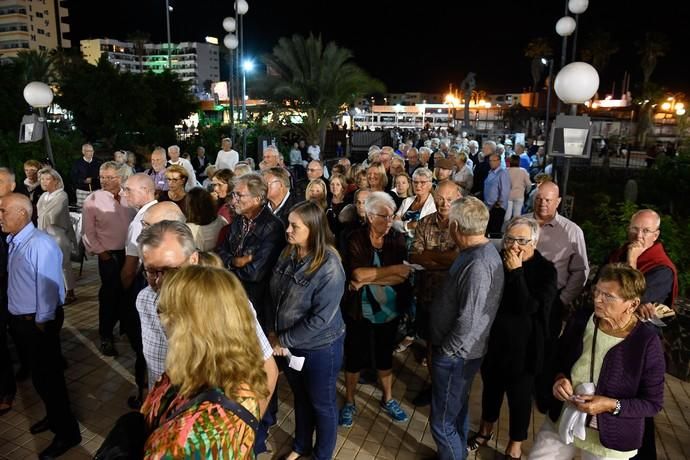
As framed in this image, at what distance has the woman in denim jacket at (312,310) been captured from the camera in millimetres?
2799

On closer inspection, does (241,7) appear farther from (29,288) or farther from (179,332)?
(179,332)

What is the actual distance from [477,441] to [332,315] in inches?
62.4

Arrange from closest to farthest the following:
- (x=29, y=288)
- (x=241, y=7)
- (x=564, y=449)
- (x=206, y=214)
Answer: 1. (x=564, y=449)
2. (x=29, y=288)
3. (x=206, y=214)
4. (x=241, y=7)

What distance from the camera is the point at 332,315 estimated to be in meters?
2.84

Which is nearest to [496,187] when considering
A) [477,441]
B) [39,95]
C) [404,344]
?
[404,344]

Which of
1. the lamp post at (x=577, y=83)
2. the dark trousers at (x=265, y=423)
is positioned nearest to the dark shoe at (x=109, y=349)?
the dark trousers at (x=265, y=423)

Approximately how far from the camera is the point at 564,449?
2.60 meters

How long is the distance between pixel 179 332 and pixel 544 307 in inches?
90.3

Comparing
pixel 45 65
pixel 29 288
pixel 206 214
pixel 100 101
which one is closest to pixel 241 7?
pixel 100 101

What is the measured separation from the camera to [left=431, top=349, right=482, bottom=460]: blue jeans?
281 cm

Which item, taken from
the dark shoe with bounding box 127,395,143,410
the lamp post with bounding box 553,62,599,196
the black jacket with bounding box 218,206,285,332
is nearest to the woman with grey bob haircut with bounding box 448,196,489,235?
the black jacket with bounding box 218,206,285,332

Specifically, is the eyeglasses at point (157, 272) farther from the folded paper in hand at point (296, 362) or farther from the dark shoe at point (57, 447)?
the dark shoe at point (57, 447)

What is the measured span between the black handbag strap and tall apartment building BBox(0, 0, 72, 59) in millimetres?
107690

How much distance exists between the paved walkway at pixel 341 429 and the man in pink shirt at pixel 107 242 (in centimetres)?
33
